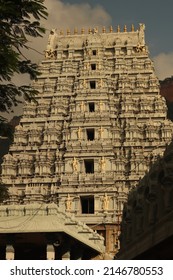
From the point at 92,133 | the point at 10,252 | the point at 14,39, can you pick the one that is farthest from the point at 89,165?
the point at 14,39

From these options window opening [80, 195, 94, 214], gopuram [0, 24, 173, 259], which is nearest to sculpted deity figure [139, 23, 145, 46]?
gopuram [0, 24, 173, 259]

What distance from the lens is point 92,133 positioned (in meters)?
58.4

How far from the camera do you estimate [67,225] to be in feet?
120

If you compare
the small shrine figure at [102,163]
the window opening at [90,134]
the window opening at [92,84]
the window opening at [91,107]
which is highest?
the window opening at [92,84]

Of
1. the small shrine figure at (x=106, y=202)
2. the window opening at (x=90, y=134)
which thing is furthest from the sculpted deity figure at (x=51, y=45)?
the small shrine figure at (x=106, y=202)

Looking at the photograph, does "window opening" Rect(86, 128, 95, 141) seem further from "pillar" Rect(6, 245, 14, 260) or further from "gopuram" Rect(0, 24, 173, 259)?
"pillar" Rect(6, 245, 14, 260)

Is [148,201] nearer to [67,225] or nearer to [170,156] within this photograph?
[170,156]

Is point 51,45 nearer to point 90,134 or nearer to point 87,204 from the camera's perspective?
point 90,134

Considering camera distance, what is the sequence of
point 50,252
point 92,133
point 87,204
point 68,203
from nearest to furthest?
point 50,252 → point 68,203 → point 87,204 → point 92,133

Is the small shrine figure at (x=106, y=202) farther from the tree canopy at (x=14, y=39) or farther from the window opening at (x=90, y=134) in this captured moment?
the tree canopy at (x=14, y=39)

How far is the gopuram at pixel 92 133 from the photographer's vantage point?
52625mm

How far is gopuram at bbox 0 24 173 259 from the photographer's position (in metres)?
52.6
